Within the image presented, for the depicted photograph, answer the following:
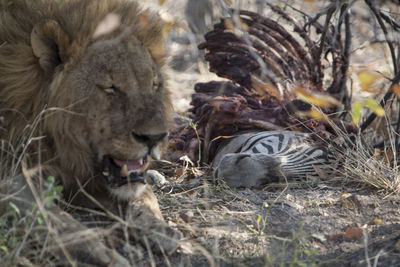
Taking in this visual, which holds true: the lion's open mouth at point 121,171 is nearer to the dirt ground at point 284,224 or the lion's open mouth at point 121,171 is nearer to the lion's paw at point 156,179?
the dirt ground at point 284,224

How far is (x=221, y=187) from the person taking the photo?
4391 mm

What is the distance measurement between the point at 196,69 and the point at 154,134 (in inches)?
316

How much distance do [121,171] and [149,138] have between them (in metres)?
0.27

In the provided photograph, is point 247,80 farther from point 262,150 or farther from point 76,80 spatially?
point 76,80

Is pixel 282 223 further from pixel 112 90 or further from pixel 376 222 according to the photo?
pixel 112 90

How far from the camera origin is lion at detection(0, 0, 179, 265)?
126 inches

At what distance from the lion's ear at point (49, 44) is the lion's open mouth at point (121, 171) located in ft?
2.08

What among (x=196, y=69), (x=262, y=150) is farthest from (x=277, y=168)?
(x=196, y=69)

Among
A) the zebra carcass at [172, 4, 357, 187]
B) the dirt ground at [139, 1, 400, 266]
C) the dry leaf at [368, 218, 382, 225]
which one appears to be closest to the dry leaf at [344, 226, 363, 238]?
the dirt ground at [139, 1, 400, 266]

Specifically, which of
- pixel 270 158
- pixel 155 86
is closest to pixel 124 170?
pixel 155 86

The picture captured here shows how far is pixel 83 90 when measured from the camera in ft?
10.5

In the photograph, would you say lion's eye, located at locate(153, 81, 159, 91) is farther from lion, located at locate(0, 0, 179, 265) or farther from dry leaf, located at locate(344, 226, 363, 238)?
dry leaf, located at locate(344, 226, 363, 238)

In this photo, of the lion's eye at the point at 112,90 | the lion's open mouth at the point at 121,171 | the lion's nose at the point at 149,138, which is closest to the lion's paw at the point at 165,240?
the lion's open mouth at the point at 121,171

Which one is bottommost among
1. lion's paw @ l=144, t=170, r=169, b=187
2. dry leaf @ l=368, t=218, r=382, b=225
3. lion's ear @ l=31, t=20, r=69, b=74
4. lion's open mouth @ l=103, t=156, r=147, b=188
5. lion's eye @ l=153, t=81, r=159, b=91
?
dry leaf @ l=368, t=218, r=382, b=225
